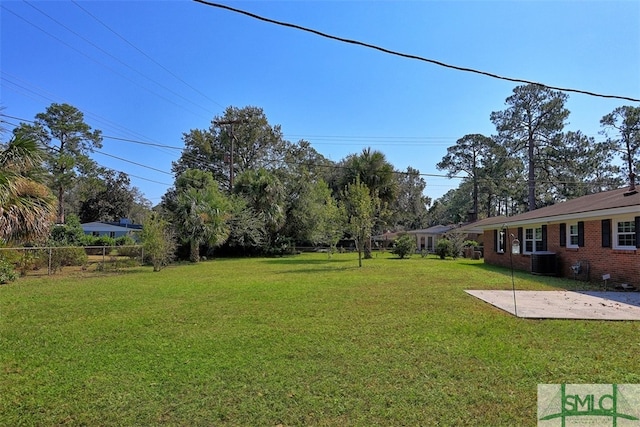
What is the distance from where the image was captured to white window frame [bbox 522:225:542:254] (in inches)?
680

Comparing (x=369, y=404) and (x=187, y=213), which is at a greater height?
(x=187, y=213)

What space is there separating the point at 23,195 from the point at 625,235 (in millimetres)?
16838

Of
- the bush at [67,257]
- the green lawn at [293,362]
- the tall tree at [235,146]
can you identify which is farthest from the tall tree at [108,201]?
the green lawn at [293,362]

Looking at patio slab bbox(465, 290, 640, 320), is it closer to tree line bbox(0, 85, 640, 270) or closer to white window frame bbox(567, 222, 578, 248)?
white window frame bbox(567, 222, 578, 248)

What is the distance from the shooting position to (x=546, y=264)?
593 inches

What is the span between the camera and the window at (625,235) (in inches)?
447

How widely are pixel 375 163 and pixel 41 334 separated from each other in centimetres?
2627

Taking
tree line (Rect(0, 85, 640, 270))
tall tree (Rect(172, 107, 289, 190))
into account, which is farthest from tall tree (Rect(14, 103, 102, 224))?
tall tree (Rect(172, 107, 289, 190))

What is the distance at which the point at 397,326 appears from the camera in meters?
6.39

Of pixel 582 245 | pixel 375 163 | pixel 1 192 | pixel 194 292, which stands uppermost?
pixel 375 163

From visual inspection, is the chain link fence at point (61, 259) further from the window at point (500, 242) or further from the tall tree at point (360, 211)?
the window at point (500, 242)

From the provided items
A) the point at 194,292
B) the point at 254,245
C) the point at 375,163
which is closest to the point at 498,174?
the point at 375,163

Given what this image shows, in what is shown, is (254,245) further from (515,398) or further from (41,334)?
(515,398)
